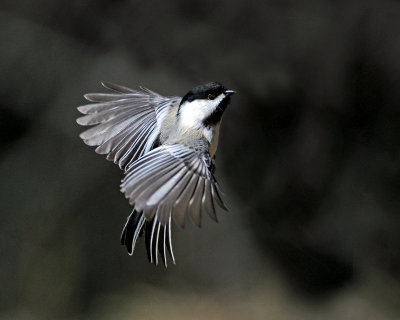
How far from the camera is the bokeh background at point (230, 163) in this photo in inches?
113

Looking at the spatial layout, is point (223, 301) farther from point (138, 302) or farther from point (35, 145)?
point (35, 145)

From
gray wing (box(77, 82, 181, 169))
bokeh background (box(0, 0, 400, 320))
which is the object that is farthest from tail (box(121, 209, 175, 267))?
bokeh background (box(0, 0, 400, 320))

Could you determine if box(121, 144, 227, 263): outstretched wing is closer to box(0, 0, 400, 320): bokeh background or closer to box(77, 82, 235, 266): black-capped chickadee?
box(77, 82, 235, 266): black-capped chickadee

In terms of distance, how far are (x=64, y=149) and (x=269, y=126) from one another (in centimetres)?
Result: 93

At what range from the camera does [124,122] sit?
126cm

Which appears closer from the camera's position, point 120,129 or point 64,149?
point 120,129

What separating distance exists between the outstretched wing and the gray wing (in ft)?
0.38

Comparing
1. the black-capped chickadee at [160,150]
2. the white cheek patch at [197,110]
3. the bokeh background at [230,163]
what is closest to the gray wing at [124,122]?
the black-capped chickadee at [160,150]

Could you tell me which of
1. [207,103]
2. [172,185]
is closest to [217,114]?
[207,103]

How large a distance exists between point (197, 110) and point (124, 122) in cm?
24

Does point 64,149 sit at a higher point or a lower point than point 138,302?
higher

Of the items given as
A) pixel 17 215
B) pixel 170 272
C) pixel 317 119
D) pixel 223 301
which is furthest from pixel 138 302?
pixel 317 119

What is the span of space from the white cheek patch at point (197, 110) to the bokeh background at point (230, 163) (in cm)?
172

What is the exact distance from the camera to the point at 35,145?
9.61 feet
